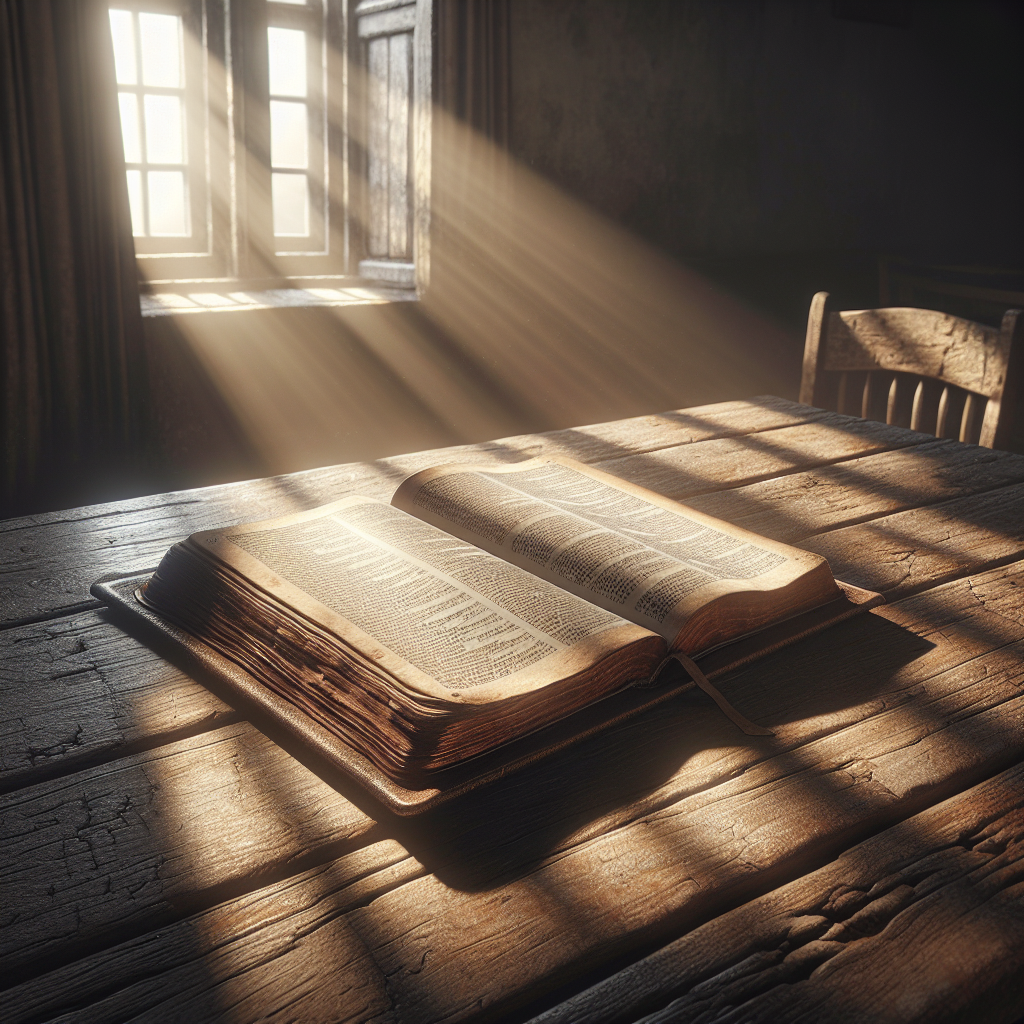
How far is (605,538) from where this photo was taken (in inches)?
35.6

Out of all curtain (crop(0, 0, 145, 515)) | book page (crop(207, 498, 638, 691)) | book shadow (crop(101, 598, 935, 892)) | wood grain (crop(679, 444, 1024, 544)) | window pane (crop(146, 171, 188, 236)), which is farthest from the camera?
window pane (crop(146, 171, 188, 236))

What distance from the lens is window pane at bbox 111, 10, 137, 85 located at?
3.30 m

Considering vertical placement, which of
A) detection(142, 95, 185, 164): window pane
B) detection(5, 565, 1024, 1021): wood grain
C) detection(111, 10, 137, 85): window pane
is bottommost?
detection(5, 565, 1024, 1021): wood grain

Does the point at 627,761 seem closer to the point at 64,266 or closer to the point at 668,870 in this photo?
the point at 668,870

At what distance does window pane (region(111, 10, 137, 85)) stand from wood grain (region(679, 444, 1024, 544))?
9.33ft

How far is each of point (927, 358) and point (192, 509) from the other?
4.47 ft

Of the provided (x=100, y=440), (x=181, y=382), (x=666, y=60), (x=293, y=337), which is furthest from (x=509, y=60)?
(x=100, y=440)

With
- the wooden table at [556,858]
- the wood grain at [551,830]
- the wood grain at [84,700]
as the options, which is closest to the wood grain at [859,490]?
the wooden table at [556,858]

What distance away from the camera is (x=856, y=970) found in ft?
1.63

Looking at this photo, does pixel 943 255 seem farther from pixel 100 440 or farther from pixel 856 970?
pixel 856 970

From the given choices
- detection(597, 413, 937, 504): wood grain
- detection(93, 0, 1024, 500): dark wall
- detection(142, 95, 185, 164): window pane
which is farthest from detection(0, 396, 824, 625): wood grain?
detection(142, 95, 185, 164): window pane

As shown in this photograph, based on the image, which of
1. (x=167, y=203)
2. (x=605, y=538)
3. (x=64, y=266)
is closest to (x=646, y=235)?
(x=167, y=203)

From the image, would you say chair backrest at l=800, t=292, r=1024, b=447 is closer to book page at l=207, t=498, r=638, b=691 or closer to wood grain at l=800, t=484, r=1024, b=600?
wood grain at l=800, t=484, r=1024, b=600

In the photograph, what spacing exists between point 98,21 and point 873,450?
8.74 feet
